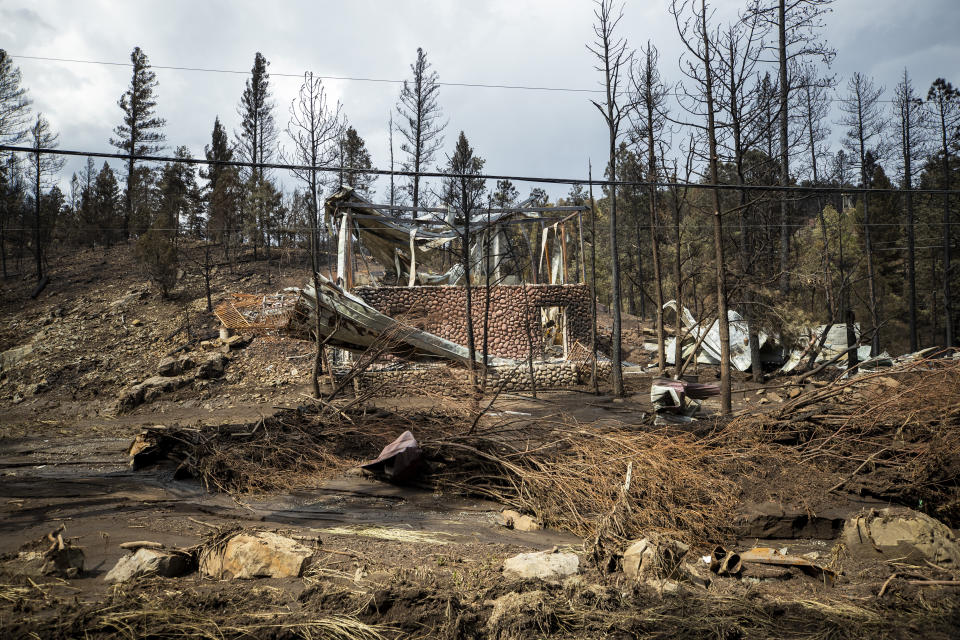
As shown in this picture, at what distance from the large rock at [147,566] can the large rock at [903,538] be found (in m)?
5.47

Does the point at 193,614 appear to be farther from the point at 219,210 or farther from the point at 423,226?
the point at 219,210

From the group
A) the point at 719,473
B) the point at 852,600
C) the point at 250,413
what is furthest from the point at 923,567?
the point at 250,413

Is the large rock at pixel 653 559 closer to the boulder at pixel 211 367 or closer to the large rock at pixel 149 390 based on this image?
the large rock at pixel 149 390

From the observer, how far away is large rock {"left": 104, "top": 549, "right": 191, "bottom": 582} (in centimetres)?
348

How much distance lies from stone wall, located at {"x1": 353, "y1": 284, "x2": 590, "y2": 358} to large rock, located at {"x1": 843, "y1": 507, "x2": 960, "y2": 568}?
532 inches

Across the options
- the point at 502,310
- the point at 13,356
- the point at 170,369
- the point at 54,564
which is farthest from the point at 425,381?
the point at 13,356

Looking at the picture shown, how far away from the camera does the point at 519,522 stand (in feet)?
17.1

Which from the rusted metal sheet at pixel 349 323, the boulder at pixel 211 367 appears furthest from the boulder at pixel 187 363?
the rusted metal sheet at pixel 349 323

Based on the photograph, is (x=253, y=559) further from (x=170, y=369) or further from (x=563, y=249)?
(x=563, y=249)

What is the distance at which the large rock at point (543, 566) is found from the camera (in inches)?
140

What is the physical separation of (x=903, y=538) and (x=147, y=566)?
578 cm

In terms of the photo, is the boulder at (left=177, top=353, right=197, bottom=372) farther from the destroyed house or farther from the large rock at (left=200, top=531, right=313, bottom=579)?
the large rock at (left=200, top=531, right=313, bottom=579)

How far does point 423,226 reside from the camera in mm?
20250

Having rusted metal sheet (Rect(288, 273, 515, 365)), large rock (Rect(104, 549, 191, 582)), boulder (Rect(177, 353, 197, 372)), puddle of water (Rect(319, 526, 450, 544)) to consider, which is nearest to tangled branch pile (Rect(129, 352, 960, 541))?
puddle of water (Rect(319, 526, 450, 544))
